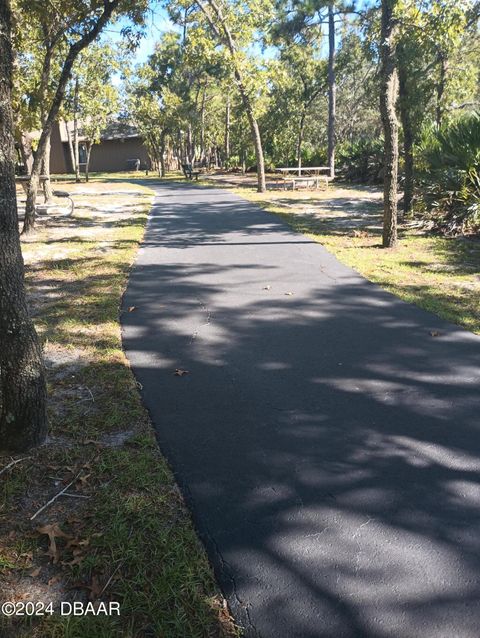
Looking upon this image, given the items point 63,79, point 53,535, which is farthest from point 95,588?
point 63,79

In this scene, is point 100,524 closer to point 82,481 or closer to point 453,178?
point 82,481

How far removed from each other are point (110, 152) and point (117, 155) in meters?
0.72

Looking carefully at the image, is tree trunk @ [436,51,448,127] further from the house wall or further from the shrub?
the house wall

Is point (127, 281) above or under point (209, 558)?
above

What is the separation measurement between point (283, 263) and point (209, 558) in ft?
20.6

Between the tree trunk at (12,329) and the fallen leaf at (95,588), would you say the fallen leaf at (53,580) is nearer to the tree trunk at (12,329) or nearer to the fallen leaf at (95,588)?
the fallen leaf at (95,588)

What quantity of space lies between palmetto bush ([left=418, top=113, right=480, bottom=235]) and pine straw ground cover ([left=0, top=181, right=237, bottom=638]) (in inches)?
326

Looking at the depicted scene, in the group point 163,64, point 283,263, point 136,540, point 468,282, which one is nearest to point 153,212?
point 283,263

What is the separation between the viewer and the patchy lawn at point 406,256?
20.3 feet

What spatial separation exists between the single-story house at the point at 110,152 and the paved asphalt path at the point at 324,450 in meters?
46.2

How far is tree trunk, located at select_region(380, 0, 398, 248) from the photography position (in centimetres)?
848

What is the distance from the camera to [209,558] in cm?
231

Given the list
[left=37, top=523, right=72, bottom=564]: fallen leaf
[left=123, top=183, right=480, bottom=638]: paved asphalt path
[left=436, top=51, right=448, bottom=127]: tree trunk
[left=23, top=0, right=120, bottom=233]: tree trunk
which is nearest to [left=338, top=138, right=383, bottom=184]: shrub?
[left=436, top=51, right=448, bottom=127]: tree trunk

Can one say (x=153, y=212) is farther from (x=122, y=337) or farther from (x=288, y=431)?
(x=288, y=431)
